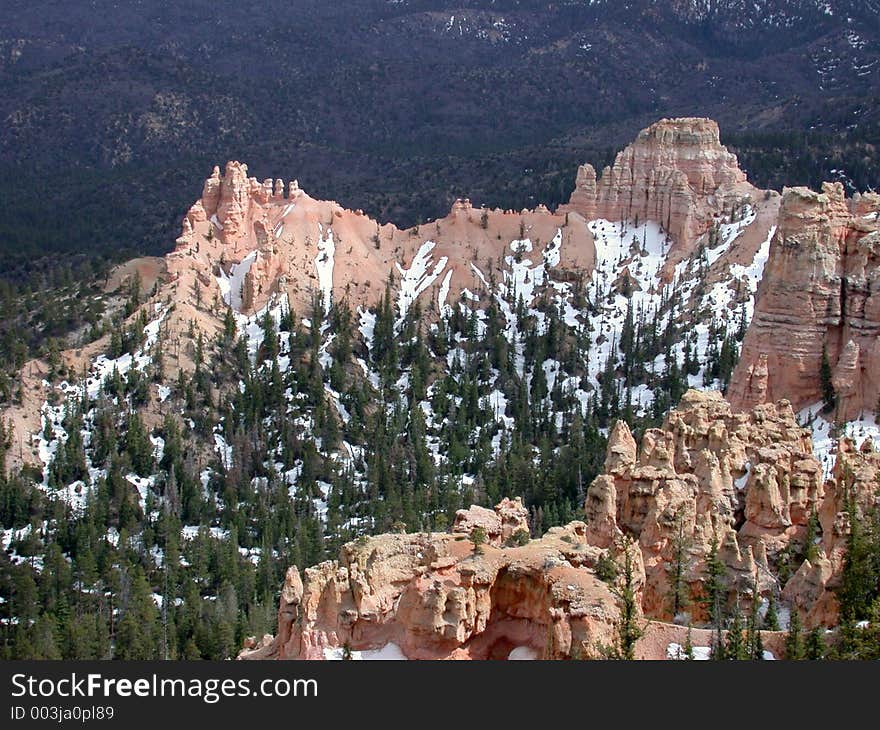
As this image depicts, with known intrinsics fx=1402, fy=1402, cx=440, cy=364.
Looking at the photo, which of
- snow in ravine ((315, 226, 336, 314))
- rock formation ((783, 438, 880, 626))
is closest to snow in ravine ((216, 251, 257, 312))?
snow in ravine ((315, 226, 336, 314))

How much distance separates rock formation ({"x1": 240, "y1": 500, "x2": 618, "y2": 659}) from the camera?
3628cm

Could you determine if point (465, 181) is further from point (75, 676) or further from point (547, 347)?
point (75, 676)

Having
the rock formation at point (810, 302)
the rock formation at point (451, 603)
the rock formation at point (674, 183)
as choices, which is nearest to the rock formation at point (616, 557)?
the rock formation at point (451, 603)

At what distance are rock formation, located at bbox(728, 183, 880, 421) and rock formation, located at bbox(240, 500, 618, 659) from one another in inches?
1551

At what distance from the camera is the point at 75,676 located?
3077 centimetres

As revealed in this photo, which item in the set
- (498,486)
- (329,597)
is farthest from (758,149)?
(329,597)

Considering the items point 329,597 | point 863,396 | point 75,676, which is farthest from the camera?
point 863,396

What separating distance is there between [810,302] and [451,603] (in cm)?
4759

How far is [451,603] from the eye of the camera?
1437 inches

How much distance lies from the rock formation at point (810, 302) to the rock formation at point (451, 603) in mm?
39402

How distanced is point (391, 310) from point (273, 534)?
35078 mm

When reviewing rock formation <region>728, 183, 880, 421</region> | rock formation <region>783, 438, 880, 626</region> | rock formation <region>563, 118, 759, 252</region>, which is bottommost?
rock formation <region>783, 438, 880, 626</region>

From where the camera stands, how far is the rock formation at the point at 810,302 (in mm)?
77188

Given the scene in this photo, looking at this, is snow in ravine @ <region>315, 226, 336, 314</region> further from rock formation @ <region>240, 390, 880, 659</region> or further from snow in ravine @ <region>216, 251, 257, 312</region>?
rock formation @ <region>240, 390, 880, 659</region>
